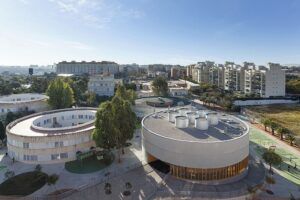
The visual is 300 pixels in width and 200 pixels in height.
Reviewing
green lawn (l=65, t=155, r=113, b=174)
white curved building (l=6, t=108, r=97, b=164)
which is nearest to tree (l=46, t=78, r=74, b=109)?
white curved building (l=6, t=108, r=97, b=164)

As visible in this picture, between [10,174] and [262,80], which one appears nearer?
[10,174]

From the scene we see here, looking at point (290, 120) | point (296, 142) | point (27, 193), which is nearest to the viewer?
point (27, 193)

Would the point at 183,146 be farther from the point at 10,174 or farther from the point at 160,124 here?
the point at 10,174

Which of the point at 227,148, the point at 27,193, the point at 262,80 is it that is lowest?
the point at 27,193

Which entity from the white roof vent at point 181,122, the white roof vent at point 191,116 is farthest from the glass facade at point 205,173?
the white roof vent at point 191,116

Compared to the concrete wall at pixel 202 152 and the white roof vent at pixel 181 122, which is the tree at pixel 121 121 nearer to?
the concrete wall at pixel 202 152

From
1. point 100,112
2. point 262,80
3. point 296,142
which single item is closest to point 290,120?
point 296,142

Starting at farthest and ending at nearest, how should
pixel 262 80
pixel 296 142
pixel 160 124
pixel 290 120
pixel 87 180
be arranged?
pixel 262 80 → pixel 290 120 → pixel 296 142 → pixel 160 124 → pixel 87 180

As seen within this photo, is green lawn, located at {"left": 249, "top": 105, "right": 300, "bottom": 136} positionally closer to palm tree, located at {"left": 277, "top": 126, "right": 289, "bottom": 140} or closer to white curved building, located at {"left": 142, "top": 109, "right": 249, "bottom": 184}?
palm tree, located at {"left": 277, "top": 126, "right": 289, "bottom": 140}
